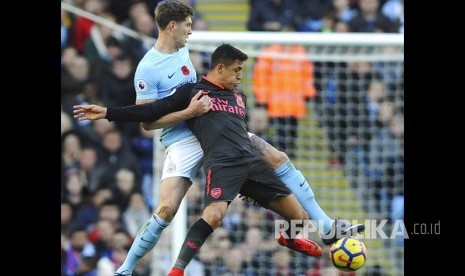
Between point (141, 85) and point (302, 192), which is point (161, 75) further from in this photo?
point (302, 192)

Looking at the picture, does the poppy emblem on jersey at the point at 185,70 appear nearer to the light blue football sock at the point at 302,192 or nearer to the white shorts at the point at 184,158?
the white shorts at the point at 184,158

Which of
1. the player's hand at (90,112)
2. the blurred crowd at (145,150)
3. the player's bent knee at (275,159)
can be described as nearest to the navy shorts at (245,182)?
the player's bent knee at (275,159)

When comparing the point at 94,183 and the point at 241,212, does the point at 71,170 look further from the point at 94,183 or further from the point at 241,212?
the point at 241,212

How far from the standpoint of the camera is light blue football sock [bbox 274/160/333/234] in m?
8.99

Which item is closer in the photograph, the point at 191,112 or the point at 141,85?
the point at 191,112

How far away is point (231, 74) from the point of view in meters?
8.64

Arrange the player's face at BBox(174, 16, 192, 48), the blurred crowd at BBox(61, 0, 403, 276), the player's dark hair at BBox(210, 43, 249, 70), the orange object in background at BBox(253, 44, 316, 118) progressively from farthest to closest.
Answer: the blurred crowd at BBox(61, 0, 403, 276) < the orange object in background at BBox(253, 44, 316, 118) < the player's face at BBox(174, 16, 192, 48) < the player's dark hair at BBox(210, 43, 249, 70)

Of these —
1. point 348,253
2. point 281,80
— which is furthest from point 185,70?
point 281,80

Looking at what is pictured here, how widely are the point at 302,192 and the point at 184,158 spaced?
1023 mm

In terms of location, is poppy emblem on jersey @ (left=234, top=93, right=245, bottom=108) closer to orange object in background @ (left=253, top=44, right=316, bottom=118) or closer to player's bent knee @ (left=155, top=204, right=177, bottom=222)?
player's bent knee @ (left=155, top=204, right=177, bottom=222)

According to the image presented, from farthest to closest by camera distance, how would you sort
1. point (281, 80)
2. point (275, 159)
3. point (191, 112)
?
point (281, 80)
point (275, 159)
point (191, 112)

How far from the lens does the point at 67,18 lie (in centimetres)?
1332

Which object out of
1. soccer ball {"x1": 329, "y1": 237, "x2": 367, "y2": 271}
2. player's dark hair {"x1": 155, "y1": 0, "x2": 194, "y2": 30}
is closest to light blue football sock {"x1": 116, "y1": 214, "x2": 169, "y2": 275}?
soccer ball {"x1": 329, "y1": 237, "x2": 367, "y2": 271}
